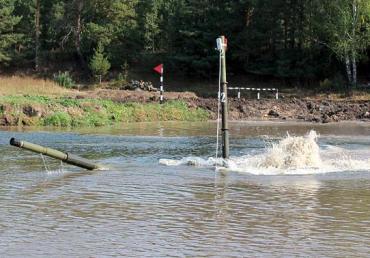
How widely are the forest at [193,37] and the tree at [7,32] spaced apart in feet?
0.32

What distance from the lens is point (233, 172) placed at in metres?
14.6

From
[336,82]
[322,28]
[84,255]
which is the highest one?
[322,28]

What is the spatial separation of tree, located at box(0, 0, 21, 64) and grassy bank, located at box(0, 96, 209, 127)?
1320 inches

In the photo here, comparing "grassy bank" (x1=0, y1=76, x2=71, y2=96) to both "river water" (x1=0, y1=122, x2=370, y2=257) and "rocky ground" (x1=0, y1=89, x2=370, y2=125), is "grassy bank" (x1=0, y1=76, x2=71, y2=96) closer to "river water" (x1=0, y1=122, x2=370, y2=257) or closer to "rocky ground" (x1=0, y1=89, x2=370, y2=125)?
"rocky ground" (x1=0, y1=89, x2=370, y2=125)

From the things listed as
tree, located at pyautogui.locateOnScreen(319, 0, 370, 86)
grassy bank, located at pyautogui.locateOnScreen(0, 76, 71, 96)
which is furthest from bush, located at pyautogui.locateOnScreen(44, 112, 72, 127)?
tree, located at pyautogui.locateOnScreen(319, 0, 370, 86)

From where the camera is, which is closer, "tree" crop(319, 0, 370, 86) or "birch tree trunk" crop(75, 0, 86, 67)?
"tree" crop(319, 0, 370, 86)

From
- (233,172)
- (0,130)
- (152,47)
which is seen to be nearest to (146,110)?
(0,130)

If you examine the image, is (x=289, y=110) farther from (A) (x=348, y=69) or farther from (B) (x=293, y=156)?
(B) (x=293, y=156)

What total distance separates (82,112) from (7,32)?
3960cm

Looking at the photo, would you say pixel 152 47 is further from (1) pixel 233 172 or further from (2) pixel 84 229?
(2) pixel 84 229

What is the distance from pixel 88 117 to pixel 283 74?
89.3 ft

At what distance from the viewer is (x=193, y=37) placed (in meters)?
57.6

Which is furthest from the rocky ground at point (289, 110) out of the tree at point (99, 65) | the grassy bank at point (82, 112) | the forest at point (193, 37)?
the tree at point (99, 65)

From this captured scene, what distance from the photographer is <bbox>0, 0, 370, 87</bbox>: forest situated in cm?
4838
